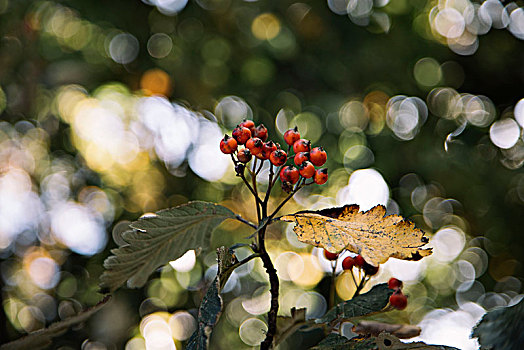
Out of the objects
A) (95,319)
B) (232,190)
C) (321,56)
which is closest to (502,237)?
(321,56)

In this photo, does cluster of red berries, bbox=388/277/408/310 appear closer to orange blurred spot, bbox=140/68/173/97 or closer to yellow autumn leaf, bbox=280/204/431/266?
yellow autumn leaf, bbox=280/204/431/266

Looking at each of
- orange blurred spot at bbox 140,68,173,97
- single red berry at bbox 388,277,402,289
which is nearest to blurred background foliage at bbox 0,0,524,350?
orange blurred spot at bbox 140,68,173,97

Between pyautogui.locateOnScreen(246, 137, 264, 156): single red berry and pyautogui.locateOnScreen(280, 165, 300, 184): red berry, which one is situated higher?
pyautogui.locateOnScreen(246, 137, 264, 156): single red berry

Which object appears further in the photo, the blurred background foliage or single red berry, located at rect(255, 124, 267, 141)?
the blurred background foliage

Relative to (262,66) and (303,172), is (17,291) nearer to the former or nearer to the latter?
(262,66)

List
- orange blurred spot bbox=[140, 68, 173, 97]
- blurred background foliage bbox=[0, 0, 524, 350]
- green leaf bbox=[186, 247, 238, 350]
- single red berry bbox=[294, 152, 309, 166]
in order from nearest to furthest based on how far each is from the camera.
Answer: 1. green leaf bbox=[186, 247, 238, 350]
2. single red berry bbox=[294, 152, 309, 166]
3. blurred background foliage bbox=[0, 0, 524, 350]
4. orange blurred spot bbox=[140, 68, 173, 97]

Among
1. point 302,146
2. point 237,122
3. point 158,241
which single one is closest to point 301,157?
point 302,146

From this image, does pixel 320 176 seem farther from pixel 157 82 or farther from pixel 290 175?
pixel 157 82
